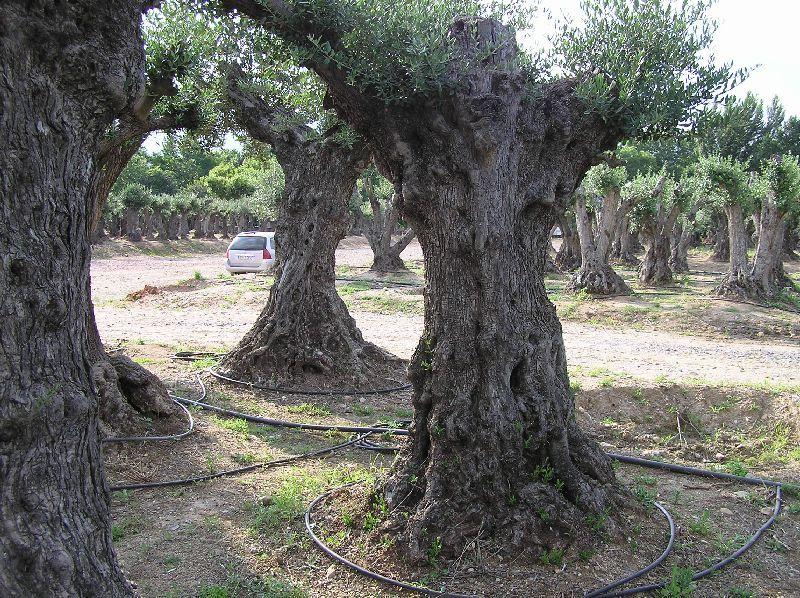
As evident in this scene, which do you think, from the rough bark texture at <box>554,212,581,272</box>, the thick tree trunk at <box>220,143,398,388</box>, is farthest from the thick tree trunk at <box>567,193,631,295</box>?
the thick tree trunk at <box>220,143,398,388</box>

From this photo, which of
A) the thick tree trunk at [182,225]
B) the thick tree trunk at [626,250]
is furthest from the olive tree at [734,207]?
the thick tree trunk at [182,225]

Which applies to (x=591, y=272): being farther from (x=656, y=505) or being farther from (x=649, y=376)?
(x=656, y=505)

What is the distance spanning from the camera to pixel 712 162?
2045 centimetres

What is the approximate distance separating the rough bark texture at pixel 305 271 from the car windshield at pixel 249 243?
15058 mm

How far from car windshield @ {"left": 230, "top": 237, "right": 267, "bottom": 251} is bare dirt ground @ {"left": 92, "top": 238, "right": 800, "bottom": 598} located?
10112 millimetres

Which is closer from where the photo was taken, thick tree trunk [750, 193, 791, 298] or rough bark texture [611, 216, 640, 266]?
thick tree trunk [750, 193, 791, 298]

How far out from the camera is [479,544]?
453cm

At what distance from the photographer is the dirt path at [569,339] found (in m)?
10.9

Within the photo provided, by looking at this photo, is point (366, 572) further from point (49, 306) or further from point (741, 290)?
point (741, 290)

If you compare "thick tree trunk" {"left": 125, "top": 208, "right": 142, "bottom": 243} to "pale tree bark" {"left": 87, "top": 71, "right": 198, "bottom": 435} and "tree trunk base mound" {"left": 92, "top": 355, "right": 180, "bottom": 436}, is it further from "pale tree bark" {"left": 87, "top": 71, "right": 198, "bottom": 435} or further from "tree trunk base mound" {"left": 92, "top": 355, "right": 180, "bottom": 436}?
"tree trunk base mound" {"left": 92, "top": 355, "right": 180, "bottom": 436}

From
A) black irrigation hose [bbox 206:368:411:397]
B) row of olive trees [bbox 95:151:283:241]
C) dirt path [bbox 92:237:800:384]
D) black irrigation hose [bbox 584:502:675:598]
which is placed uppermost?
row of olive trees [bbox 95:151:283:241]

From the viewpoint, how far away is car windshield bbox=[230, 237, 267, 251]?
2461cm

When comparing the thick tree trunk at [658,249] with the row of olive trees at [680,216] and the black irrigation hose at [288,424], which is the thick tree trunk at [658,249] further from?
the black irrigation hose at [288,424]

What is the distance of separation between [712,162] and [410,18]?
1814cm
